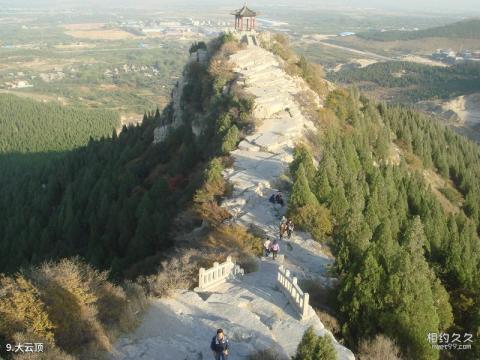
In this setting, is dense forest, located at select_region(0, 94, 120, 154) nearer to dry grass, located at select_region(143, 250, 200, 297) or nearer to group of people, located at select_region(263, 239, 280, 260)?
group of people, located at select_region(263, 239, 280, 260)

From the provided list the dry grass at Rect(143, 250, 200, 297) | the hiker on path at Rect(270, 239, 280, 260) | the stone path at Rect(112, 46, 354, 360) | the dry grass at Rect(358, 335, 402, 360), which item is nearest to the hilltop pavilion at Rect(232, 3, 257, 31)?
the stone path at Rect(112, 46, 354, 360)

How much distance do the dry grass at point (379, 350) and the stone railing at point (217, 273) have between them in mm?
4493

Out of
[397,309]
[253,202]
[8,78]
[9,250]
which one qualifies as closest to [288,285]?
[397,309]

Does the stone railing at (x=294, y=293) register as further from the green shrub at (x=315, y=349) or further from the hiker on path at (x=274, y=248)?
the green shrub at (x=315, y=349)

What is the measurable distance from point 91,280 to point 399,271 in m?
8.95

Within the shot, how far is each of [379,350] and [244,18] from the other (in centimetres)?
4078

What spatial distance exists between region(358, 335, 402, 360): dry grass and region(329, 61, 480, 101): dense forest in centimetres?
11812

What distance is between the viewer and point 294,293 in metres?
14.3

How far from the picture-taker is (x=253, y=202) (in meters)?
22.7

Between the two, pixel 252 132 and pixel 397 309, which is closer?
pixel 397 309

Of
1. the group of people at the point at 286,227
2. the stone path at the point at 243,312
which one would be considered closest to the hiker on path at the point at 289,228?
the group of people at the point at 286,227

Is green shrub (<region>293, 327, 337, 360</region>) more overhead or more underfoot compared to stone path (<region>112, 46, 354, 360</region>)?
more overhead

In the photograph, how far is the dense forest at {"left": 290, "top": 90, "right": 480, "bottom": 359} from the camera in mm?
14773

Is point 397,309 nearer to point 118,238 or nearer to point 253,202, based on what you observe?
point 253,202
